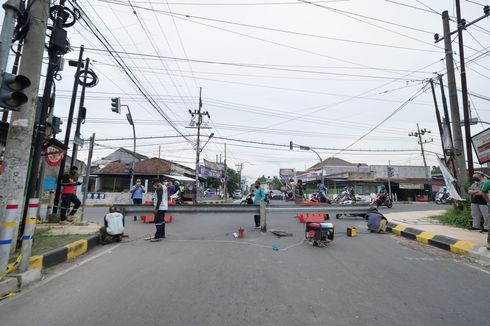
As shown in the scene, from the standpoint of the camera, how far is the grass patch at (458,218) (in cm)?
993

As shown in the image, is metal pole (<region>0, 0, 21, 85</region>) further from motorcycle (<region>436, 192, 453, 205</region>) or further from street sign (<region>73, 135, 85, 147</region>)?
motorcycle (<region>436, 192, 453, 205</region>)

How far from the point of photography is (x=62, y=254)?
5578mm

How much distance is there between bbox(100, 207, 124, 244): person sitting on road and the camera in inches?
287

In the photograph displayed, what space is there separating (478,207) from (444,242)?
106 inches

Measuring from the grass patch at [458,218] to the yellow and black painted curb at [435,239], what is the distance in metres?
2.19

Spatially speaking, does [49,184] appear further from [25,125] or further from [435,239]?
[435,239]

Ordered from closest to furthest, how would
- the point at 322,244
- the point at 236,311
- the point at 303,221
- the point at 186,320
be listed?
the point at 186,320 → the point at 236,311 → the point at 322,244 → the point at 303,221

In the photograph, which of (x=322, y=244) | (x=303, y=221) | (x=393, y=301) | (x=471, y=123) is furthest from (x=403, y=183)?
(x=393, y=301)

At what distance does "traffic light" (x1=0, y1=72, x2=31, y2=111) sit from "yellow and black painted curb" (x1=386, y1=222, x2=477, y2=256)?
9.30 metres

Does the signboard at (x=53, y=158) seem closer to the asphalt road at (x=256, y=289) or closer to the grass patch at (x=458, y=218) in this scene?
the asphalt road at (x=256, y=289)

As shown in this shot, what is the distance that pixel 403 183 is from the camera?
131ft

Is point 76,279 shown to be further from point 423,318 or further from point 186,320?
point 423,318

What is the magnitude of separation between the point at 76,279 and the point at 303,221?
9.29 metres

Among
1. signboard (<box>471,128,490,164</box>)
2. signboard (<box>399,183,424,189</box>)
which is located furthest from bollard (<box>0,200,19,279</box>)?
signboard (<box>399,183,424,189</box>)
